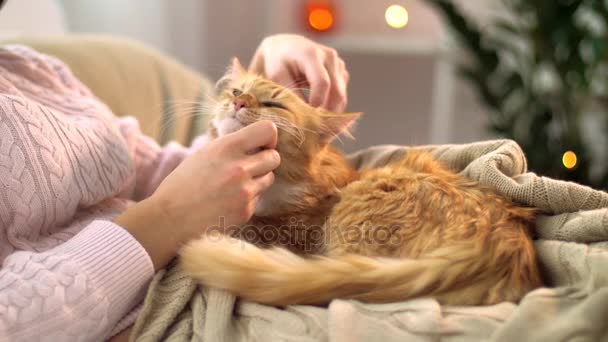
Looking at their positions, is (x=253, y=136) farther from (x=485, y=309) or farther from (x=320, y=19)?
(x=320, y=19)

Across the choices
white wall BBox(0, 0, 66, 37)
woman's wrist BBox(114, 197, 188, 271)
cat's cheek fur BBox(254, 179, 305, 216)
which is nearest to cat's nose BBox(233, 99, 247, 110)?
cat's cheek fur BBox(254, 179, 305, 216)

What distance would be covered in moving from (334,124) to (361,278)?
0.38 meters

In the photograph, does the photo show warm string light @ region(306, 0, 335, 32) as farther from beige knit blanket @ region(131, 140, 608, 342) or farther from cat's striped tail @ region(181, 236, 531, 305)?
cat's striped tail @ region(181, 236, 531, 305)

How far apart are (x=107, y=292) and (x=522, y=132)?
1.73 meters

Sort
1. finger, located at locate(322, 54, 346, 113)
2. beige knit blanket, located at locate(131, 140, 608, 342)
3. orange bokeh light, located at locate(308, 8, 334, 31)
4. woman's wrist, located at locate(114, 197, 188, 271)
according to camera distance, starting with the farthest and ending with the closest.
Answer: orange bokeh light, located at locate(308, 8, 334, 31) → finger, located at locate(322, 54, 346, 113) → woman's wrist, located at locate(114, 197, 188, 271) → beige knit blanket, located at locate(131, 140, 608, 342)

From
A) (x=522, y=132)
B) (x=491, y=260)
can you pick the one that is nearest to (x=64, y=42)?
(x=491, y=260)

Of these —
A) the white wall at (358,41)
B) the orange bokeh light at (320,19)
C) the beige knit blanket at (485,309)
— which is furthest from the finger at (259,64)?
the orange bokeh light at (320,19)

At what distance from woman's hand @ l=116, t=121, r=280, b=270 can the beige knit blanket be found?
0.05m

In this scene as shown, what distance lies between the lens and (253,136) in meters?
0.82

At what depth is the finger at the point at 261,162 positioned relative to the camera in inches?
32.2

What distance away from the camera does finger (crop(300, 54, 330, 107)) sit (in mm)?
1038

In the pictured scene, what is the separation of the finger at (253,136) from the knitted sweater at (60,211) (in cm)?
20

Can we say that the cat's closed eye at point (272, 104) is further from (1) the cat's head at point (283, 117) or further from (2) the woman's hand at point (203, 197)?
(2) the woman's hand at point (203, 197)

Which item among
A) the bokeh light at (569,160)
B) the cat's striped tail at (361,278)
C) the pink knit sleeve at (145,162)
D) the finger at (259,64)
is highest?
Answer: the finger at (259,64)
